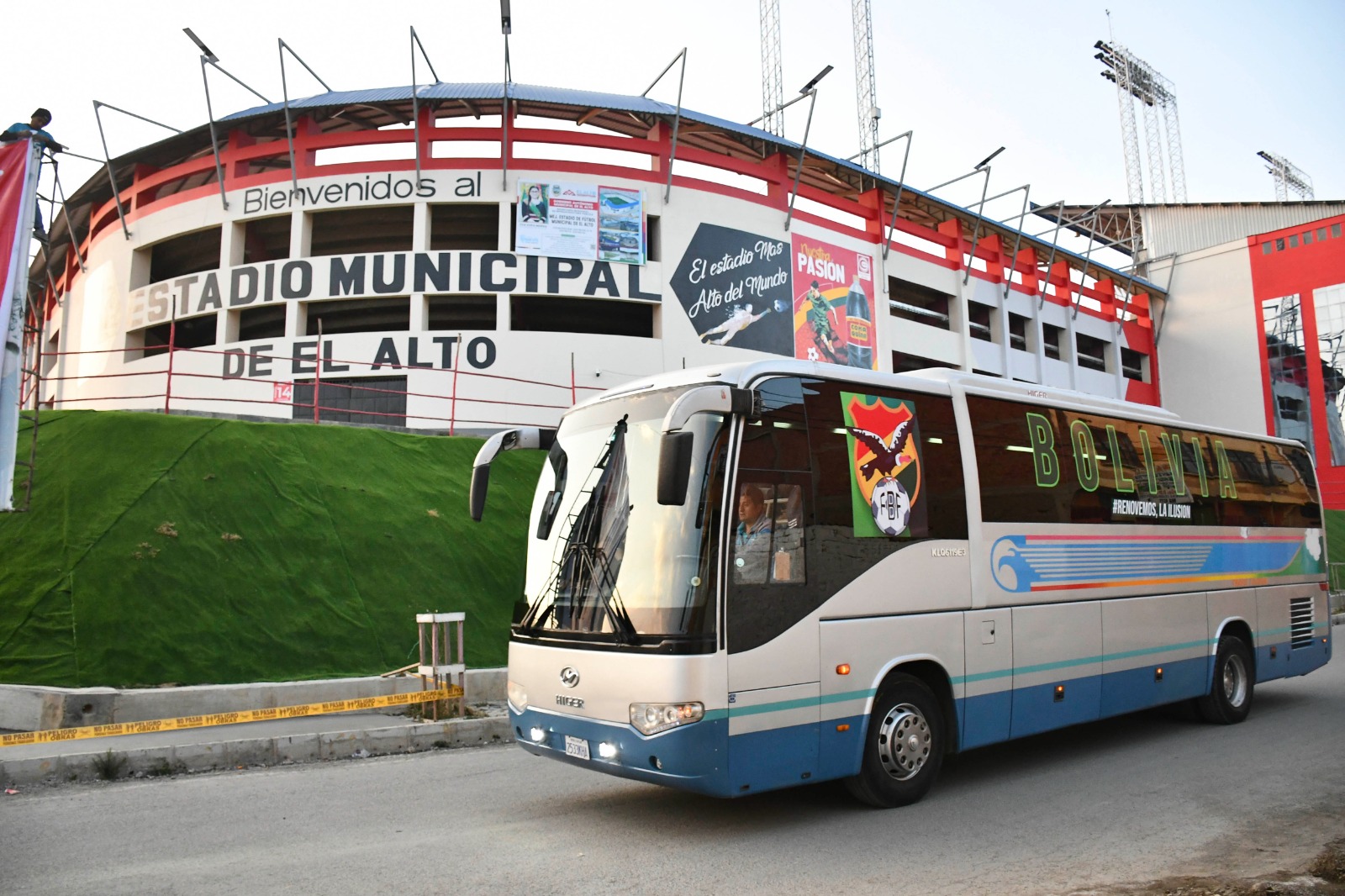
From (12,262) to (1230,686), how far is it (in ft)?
43.9

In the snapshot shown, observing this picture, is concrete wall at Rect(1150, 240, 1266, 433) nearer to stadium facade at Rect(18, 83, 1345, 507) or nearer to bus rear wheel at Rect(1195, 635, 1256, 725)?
stadium facade at Rect(18, 83, 1345, 507)

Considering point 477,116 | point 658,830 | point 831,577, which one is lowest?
point 658,830

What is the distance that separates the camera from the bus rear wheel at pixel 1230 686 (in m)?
9.20

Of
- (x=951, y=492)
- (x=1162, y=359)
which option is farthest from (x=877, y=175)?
(x=951, y=492)

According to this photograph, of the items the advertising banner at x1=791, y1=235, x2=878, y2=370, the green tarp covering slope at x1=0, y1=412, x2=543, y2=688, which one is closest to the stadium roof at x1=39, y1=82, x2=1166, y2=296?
the advertising banner at x1=791, y1=235, x2=878, y2=370

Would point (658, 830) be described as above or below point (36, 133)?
below

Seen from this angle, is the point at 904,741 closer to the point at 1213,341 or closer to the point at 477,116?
the point at 477,116

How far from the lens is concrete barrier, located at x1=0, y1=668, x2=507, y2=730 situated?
914 centimetres

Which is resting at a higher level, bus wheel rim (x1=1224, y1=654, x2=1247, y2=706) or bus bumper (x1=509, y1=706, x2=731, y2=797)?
bus bumper (x1=509, y1=706, x2=731, y2=797)

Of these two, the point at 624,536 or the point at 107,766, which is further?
the point at 107,766

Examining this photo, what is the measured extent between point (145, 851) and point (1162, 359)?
2034 inches

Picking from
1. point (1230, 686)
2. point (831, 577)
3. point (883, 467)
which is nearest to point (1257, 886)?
point (831, 577)

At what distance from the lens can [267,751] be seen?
8.15m

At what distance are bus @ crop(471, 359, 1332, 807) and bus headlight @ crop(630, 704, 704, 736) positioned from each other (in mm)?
11
